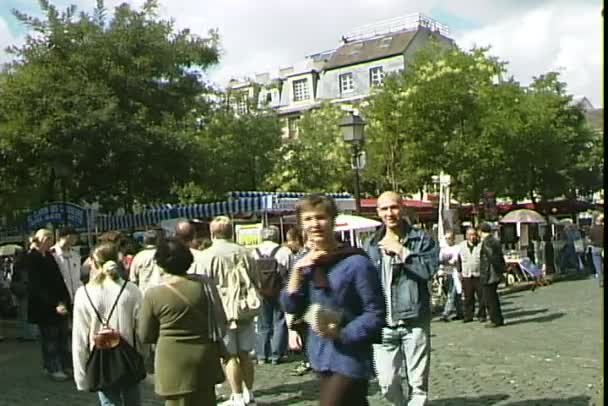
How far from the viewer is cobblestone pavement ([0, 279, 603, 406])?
7887mm

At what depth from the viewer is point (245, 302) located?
24.9 ft

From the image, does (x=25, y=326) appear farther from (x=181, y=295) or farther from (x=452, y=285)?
(x=181, y=295)

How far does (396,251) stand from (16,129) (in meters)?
14.5

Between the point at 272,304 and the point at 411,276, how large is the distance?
15.9 ft

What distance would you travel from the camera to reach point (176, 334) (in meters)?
5.40

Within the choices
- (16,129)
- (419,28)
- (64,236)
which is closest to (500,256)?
(64,236)

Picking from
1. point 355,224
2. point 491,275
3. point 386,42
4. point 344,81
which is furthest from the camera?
point 344,81

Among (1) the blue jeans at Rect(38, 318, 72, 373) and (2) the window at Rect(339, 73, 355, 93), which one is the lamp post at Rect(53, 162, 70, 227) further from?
(2) the window at Rect(339, 73, 355, 93)

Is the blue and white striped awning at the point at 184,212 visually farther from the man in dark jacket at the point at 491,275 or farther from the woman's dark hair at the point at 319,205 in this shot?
the woman's dark hair at the point at 319,205

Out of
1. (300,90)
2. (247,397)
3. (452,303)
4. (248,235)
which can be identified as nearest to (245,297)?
→ (247,397)

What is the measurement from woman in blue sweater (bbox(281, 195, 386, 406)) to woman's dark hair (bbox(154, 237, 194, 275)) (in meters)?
1.31

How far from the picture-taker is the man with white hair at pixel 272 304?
1038 cm

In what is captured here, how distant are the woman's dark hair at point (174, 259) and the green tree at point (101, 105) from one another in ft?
44.9

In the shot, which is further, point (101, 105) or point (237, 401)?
point (101, 105)
